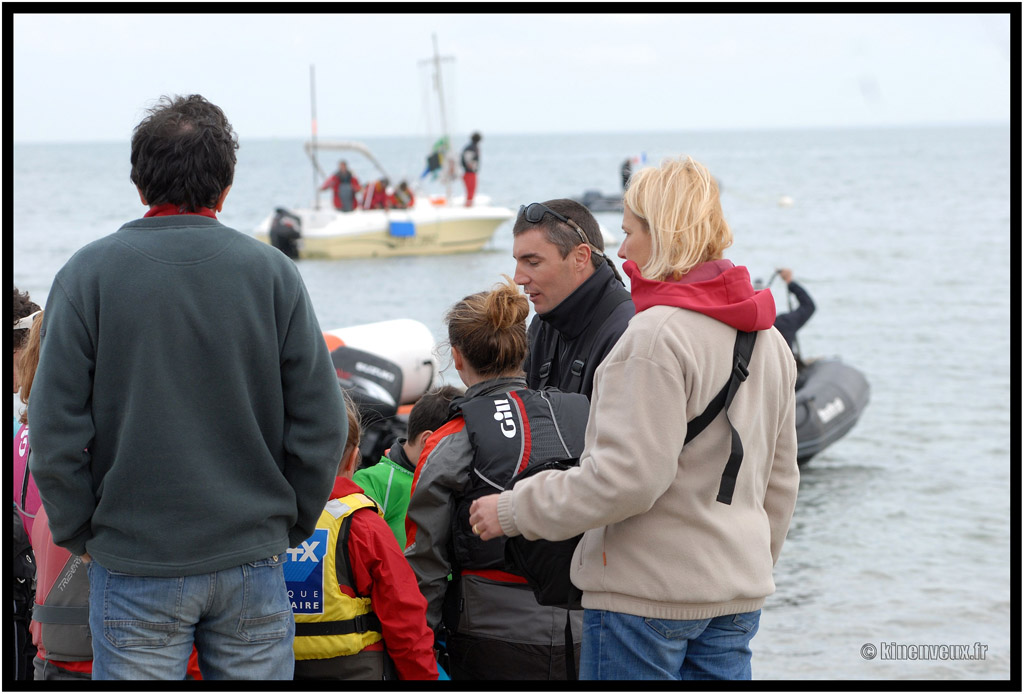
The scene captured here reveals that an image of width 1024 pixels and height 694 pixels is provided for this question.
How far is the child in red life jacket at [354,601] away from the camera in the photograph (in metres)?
2.45

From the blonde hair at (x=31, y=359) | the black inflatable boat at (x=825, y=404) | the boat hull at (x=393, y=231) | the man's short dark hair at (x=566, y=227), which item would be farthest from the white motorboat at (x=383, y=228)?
the blonde hair at (x=31, y=359)

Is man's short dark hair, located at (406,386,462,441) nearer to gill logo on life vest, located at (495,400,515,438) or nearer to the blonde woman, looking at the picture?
gill logo on life vest, located at (495,400,515,438)

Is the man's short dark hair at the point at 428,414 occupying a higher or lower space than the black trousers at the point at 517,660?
higher

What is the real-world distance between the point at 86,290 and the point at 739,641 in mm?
1415

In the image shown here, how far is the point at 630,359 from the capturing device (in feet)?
6.50

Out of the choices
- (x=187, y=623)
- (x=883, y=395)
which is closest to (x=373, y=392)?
(x=187, y=623)

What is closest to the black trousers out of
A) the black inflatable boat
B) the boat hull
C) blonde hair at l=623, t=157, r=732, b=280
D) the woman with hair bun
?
the woman with hair bun

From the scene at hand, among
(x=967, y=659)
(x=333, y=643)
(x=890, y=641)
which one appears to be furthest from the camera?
(x=890, y=641)

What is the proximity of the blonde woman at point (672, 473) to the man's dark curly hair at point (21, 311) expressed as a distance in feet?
4.82

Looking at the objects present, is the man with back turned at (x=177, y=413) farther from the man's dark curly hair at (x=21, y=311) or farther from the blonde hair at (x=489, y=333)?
the man's dark curly hair at (x=21, y=311)

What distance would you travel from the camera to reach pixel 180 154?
196 cm

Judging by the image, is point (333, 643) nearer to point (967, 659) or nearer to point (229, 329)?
point (229, 329)

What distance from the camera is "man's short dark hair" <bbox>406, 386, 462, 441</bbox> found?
2955mm

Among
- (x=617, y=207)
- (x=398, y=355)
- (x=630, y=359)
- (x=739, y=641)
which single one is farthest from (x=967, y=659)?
(x=617, y=207)
